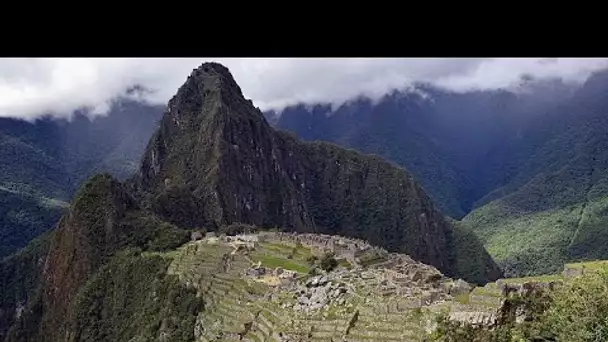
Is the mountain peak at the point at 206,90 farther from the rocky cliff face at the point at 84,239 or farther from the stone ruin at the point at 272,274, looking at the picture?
the stone ruin at the point at 272,274

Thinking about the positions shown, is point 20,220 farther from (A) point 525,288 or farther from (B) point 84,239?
(A) point 525,288

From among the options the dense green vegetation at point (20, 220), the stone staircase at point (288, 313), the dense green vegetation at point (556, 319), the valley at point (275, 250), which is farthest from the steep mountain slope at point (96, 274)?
the dense green vegetation at point (20, 220)

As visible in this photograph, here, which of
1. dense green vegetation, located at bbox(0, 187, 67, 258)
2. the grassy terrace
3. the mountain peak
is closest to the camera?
the grassy terrace

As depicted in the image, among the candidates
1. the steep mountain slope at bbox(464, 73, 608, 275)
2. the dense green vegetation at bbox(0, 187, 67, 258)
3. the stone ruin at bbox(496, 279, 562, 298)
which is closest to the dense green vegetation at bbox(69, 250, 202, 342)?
the stone ruin at bbox(496, 279, 562, 298)

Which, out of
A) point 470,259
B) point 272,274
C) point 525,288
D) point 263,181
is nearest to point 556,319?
point 525,288

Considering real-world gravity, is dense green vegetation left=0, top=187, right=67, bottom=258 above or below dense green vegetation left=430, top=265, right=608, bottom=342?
above

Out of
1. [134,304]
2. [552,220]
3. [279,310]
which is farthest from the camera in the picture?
[552,220]

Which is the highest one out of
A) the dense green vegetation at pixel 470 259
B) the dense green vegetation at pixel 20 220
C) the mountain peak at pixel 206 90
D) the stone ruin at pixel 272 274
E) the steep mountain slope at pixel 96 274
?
the mountain peak at pixel 206 90

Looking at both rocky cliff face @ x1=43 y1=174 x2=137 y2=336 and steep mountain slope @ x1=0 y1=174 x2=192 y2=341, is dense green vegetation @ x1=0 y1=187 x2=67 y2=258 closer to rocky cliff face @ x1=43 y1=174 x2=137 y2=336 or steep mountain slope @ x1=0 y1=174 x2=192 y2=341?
steep mountain slope @ x1=0 y1=174 x2=192 y2=341
